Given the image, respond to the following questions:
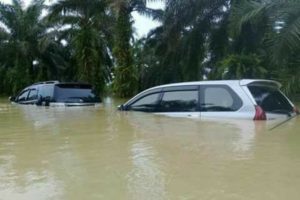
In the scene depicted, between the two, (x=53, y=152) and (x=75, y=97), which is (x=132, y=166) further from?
(x=75, y=97)

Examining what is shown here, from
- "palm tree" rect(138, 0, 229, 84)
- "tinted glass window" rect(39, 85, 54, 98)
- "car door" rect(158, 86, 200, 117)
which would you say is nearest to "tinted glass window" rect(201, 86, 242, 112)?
"car door" rect(158, 86, 200, 117)

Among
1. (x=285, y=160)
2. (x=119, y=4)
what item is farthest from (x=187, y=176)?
(x=119, y=4)

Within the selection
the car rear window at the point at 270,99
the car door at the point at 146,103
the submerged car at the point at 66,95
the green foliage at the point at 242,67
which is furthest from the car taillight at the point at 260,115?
the green foliage at the point at 242,67

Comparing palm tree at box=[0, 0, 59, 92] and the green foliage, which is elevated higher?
palm tree at box=[0, 0, 59, 92]

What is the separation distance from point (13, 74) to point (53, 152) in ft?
103

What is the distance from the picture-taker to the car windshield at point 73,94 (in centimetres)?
1589

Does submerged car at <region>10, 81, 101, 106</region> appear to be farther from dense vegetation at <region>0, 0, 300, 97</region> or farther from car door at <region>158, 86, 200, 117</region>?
car door at <region>158, 86, 200, 117</region>

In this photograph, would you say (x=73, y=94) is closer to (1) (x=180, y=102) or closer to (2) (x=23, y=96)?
(2) (x=23, y=96)

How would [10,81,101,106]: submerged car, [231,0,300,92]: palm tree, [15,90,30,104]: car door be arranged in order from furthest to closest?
[15,90,30,104]: car door, [10,81,101,106]: submerged car, [231,0,300,92]: palm tree

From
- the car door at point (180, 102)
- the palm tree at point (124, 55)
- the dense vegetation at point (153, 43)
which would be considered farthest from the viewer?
the palm tree at point (124, 55)

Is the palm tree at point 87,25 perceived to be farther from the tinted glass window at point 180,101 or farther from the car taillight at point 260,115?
the car taillight at point 260,115

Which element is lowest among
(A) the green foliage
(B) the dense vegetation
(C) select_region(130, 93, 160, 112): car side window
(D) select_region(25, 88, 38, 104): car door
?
(C) select_region(130, 93, 160, 112): car side window

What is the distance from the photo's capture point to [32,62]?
3925cm

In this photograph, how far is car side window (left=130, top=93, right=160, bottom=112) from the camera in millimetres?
10495
